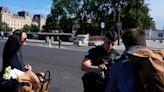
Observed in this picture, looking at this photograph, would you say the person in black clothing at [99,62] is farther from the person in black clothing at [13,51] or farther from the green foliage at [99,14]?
the green foliage at [99,14]

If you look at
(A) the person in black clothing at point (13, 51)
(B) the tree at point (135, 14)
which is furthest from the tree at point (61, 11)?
(A) the person in black clothing at point (13, 51)

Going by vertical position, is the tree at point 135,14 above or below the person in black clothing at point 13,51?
above

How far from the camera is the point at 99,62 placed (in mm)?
5172

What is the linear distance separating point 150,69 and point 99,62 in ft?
6.06

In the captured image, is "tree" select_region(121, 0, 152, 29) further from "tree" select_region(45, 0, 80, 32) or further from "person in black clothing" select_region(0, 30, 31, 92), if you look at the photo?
"person in black clothing" select_region(0, 30, 31, 92)

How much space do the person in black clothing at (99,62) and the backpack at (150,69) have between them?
5.08 ft

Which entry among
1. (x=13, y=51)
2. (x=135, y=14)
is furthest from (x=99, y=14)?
(x=13, y=51)

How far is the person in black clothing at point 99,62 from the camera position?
16.6 ft

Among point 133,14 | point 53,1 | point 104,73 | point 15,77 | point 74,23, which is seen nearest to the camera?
point 104,73

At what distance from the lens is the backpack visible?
10.9ft

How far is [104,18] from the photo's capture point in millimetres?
86250

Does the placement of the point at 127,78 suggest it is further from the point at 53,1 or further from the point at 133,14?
the point at 53,1

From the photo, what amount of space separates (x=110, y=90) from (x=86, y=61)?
136 cm

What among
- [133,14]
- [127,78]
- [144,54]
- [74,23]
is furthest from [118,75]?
[74,23]
